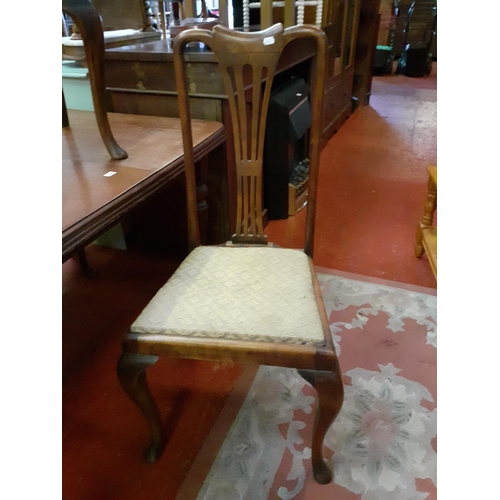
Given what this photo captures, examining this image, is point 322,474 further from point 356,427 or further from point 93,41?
point 93,41

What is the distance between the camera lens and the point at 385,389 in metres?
1.25

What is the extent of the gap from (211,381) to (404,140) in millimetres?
2862

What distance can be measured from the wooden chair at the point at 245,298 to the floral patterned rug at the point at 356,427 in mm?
87

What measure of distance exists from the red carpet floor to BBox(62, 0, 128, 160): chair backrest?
0.77 m

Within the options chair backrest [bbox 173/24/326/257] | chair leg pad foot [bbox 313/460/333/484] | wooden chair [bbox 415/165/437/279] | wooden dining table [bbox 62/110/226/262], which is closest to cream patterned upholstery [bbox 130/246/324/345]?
chair backrest [bbox 173/24/326/257]

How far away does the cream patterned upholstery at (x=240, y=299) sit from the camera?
0.85 metres

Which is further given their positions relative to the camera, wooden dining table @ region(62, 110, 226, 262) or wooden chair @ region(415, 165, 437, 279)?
wooden chair @ region(415, 165, 437, 279)

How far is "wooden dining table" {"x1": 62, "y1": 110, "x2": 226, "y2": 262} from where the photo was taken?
33.5 inches

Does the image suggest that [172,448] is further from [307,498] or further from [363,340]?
[363,340]

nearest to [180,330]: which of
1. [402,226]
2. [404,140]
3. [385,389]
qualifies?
[385,389]

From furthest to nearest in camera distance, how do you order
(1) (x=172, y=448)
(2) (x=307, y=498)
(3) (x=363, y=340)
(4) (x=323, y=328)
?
(3) (x=363, y=340)
(1) (x=172, y=448)
(2) (x=307, y=498)
(4) (x=323, y=328)

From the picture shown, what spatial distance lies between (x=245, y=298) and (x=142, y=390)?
32cm

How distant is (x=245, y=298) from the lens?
0.94 meters

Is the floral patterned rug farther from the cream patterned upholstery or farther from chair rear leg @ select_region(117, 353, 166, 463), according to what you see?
the cream patterned upholstery
